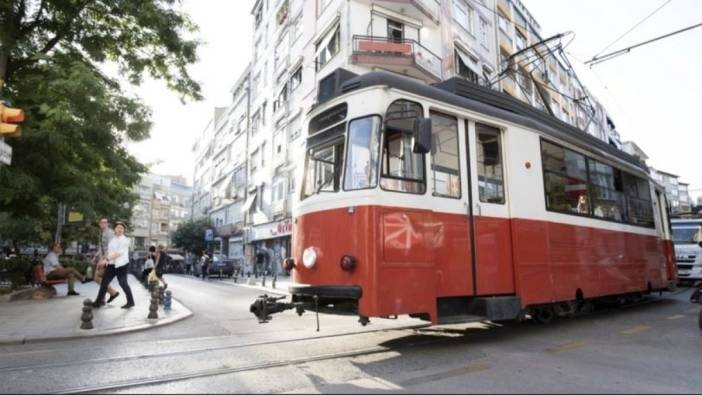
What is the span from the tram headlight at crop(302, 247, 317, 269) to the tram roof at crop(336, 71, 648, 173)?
2192 mm

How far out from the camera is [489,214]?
6.70 m

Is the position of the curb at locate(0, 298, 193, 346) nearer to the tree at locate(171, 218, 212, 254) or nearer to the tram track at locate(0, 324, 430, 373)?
the tram track at locate(0, 324, 430, 373)

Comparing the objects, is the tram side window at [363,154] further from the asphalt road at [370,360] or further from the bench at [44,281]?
the bench at [44,281]

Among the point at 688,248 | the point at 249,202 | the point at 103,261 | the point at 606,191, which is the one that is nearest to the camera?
the point at 606,191

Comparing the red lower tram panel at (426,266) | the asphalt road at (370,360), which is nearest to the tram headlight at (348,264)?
the red lower tram panel at (426,266)

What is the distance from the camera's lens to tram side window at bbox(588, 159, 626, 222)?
9023mm

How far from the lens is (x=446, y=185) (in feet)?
20.6

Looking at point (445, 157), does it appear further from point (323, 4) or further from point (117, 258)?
point (323, 4)

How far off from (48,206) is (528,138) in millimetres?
14525

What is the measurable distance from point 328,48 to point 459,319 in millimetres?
19184

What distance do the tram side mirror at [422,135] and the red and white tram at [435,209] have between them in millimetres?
13

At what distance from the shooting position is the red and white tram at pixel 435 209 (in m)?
5.58

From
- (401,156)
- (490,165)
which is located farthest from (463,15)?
(401,156)

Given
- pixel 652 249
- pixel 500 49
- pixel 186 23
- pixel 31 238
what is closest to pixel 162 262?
pixel 186 23
